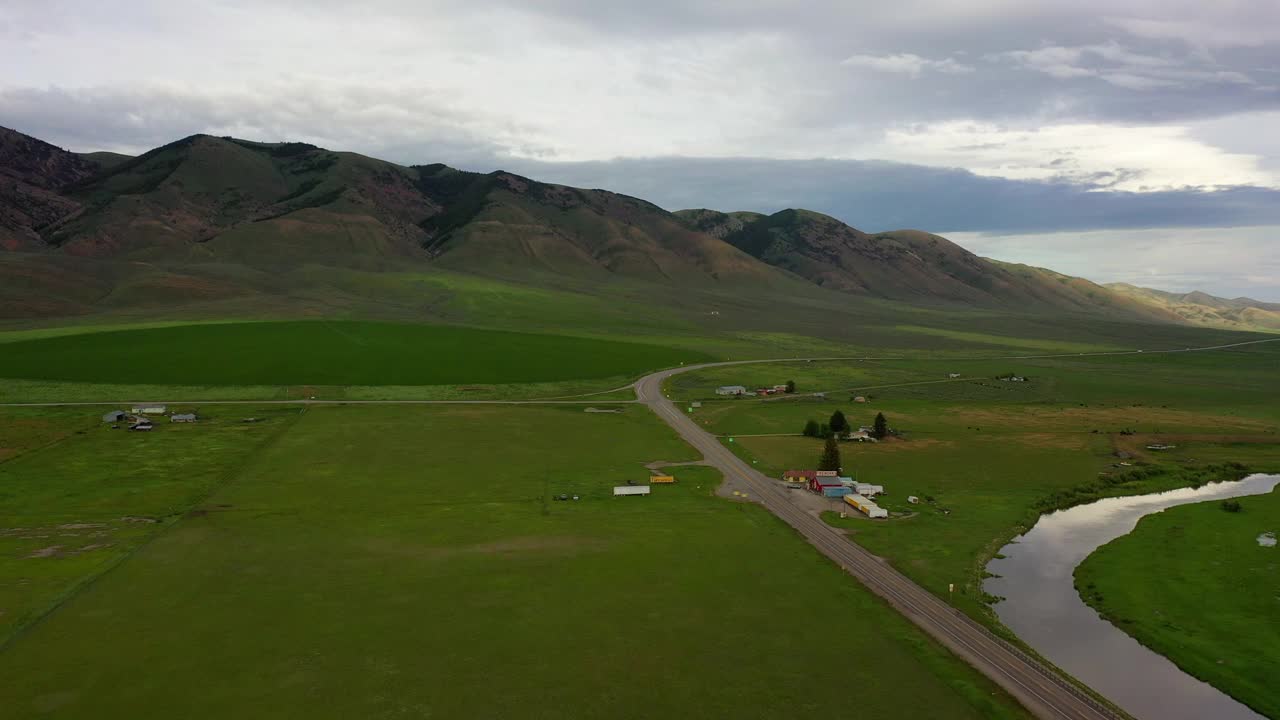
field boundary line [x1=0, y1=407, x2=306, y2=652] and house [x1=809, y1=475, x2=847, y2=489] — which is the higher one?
house [x1=809, y1=475, x2=847, y2=489]

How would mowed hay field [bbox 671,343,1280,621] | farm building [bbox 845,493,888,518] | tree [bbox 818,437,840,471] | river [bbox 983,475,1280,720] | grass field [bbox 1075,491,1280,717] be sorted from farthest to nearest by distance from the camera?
tree [bbox 818,437,840,471] → farm building [bbox 845,493,888,518] → mowed hay field [bbox 671,343,1280,621] → grass field [bbox 1075,491,1280,717] → river [bbox 983,475,1280,720]

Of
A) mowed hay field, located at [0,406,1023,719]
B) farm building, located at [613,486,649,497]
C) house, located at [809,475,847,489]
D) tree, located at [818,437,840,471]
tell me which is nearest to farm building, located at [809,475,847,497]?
house, located at [809,475,847,489]

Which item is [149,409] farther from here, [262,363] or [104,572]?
[104,572]

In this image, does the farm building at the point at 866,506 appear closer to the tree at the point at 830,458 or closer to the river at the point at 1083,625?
the tree at the point at 830,458

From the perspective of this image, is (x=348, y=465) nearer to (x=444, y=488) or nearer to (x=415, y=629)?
(x=444, y=488)

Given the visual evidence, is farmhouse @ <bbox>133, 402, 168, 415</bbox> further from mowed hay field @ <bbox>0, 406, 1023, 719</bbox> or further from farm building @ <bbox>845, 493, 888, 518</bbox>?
farm building @ <bbox>845, 493, 888, 518</bbox>

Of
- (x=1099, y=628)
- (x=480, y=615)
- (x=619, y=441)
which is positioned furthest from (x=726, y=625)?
(x=619, y=441)

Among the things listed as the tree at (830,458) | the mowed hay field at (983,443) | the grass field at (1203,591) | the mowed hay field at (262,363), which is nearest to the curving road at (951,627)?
the mowed hay field at (983,443)
